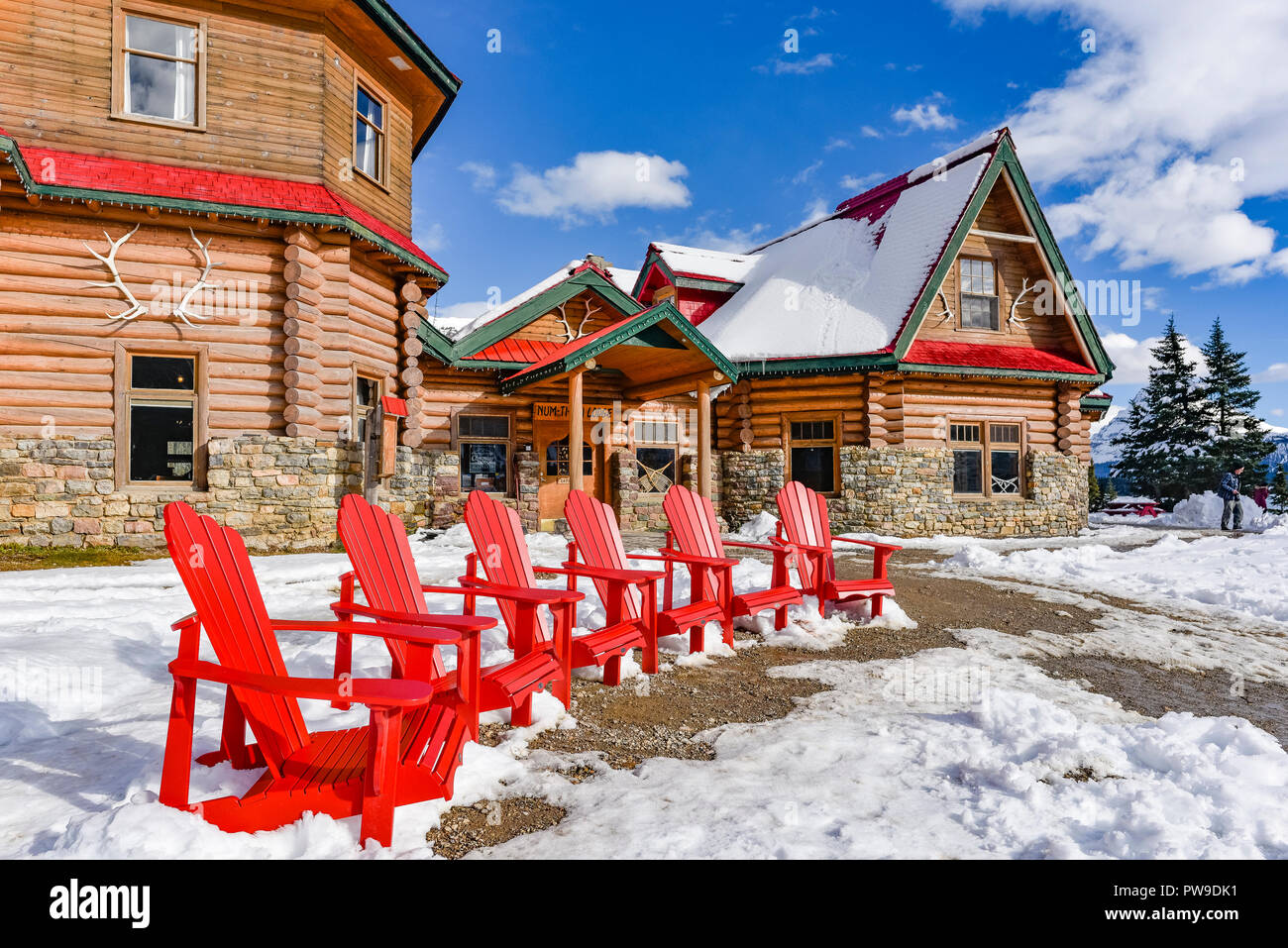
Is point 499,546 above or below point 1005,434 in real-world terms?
below

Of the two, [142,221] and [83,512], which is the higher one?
[142,221]

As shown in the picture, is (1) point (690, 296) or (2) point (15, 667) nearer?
(2) point (15, 667)

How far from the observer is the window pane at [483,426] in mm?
12727

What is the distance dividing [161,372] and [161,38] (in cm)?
452

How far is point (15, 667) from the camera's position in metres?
3.51

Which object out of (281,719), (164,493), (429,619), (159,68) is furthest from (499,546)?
(159,68)

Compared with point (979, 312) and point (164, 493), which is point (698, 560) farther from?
point (979, 312)

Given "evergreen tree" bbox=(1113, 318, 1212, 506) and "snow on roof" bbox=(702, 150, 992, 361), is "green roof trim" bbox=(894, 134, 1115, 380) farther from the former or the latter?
"evergreen tree" bbox=(1113, 318, 1212, 506)

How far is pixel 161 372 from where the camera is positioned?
8773 millimetres

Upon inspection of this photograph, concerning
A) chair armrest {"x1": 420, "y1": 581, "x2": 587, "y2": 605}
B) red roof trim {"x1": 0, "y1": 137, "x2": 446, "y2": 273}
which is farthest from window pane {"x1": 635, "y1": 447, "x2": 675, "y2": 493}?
chair armrest {"x1": 420, "y1": 581, "x2": 587, "y2": 605}

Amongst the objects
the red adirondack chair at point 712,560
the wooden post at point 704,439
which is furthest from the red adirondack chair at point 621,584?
the wooden post at point 704,439
